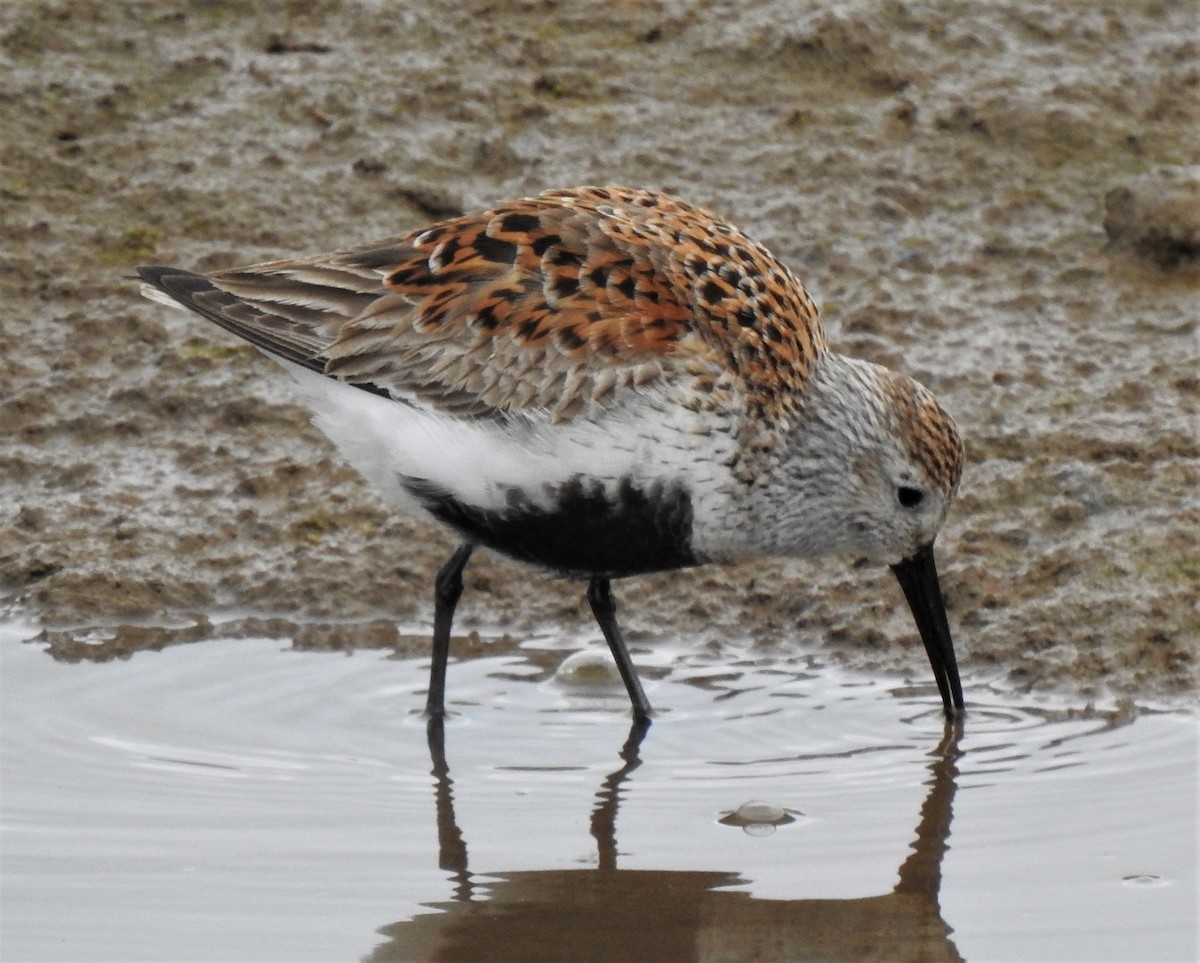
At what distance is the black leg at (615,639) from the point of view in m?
5.67

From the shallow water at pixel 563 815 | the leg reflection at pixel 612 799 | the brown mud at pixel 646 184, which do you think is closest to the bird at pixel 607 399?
the leg reflection at pixel 612 799

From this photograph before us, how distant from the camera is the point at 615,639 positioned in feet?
19.1

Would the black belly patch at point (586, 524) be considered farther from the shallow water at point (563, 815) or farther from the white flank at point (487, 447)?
the shallow water at point (563, 815)

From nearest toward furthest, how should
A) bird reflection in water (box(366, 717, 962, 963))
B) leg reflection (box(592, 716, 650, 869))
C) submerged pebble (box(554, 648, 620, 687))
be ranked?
bird reflection in water (box(366, 717, 962, 963))
leg reflection (box(592, 716, 650, 869))
submerged pebble (box(554, 648, 620, 687))

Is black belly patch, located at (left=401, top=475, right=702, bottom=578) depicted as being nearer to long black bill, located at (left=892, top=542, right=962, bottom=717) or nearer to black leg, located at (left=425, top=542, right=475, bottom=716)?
black leg, located at (left=425, top=542, right=475, bottom=716)

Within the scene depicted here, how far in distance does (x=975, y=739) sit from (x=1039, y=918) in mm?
1138

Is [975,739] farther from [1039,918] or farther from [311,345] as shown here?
[311,345]

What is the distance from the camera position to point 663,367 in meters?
5.20

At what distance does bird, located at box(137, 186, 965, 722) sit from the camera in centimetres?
521

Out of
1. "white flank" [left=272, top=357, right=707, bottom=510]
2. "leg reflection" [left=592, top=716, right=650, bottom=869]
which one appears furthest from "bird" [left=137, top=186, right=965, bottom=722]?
"leg reflection" [left=592, top=716, right=650, bottom=869]

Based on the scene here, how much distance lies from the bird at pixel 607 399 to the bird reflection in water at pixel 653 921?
0.95 m

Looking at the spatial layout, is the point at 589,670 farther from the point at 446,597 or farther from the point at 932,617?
the point at 932,617

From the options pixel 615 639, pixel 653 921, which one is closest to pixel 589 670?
pixel 615 639

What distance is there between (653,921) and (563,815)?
2.15 ft
